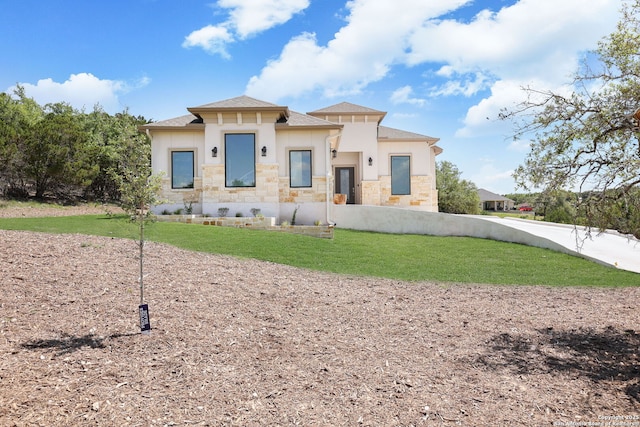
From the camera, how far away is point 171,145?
57.1 feet

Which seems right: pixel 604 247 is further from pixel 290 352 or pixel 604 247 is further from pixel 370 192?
pixel 290 352

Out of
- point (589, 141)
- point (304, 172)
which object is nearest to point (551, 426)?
point (589, 141)

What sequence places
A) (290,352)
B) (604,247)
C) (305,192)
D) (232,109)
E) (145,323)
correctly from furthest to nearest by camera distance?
(305,192) < (232,109) < (604,247) < (145,323) < (290,352)

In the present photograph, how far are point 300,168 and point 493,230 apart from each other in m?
7.96

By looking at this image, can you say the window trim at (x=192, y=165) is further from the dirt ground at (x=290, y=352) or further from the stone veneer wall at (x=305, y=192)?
the dirt ground at (x=290, y=352)

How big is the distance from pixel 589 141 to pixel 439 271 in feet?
18.8

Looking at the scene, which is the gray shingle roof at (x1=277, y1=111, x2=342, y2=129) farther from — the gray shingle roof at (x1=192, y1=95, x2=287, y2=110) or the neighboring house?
the neighboring house

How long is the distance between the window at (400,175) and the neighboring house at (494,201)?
108 feet

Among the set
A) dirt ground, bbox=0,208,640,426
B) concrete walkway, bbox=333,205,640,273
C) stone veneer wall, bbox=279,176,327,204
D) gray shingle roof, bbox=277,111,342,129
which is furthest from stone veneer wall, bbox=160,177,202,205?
dirt ground, bbox=0,208,640,426

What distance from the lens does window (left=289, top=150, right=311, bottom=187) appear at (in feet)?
56.6

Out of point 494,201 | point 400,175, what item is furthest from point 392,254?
point 494,201

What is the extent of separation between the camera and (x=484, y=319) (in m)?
6.73

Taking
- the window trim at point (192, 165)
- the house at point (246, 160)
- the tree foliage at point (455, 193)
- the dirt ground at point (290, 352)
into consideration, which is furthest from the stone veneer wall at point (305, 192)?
the tree foliage at point (455, 193)

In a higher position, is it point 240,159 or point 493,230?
point 240,159
